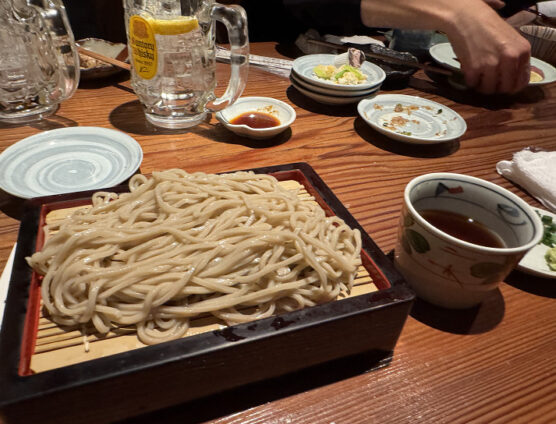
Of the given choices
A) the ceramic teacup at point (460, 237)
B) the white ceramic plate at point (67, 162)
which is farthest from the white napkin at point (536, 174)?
the white ceramic plate at point (67, 162)

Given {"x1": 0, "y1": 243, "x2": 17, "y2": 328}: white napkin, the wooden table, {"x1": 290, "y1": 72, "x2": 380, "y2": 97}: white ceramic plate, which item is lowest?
the wooden table

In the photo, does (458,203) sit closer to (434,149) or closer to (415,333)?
(415,333)

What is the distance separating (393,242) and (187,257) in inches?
30.3

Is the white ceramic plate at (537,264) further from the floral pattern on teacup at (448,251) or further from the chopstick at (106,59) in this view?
the chopstick at (106,59)

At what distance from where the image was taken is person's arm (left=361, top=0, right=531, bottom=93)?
99.8 inches

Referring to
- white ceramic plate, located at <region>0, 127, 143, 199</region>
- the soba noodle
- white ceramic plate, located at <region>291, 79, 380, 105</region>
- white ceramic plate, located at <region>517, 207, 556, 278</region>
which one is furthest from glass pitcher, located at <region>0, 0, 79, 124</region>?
white ceramic plate, located at <region>517, 207, 556, 278</region>

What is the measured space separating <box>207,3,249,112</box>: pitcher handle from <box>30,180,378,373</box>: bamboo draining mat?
126cm

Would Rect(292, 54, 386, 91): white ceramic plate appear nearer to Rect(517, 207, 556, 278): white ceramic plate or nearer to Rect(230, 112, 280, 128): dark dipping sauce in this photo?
Rect(230, 112, 280, 128): dark dipping sauce

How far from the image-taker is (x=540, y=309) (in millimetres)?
1188

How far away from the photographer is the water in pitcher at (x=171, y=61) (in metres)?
1.62

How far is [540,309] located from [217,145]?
147cm

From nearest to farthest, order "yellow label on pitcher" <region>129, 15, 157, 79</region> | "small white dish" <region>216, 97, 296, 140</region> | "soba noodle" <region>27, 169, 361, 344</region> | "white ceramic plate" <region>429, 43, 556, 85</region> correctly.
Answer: "soba noodle" <region>27, 169, 361, 344</region> → "yellow label on pitcher" <region>129, 15, 157, 79</region> → "small white dish" <region>216, 97, 296, 140</region> → "white ceramic plate" <region>429, 43, 556, 85</region>

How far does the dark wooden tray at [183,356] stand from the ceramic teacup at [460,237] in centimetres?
13

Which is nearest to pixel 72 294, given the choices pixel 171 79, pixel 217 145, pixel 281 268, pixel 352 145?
pixel 281 268
